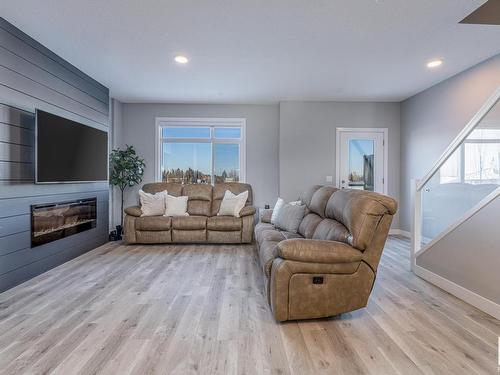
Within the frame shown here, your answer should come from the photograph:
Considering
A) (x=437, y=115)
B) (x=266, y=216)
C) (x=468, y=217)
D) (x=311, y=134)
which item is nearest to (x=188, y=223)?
(x=266, y=216)

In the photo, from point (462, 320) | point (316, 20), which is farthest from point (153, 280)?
point (316, 20)

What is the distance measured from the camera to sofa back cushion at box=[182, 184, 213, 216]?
5.06 meters

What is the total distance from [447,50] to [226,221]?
3763 mm

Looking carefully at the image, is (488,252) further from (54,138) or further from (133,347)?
(54,138)

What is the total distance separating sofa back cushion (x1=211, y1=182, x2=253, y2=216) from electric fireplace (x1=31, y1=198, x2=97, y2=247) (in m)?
1.98

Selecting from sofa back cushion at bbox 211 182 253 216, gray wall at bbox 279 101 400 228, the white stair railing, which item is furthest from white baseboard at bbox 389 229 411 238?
sofa back cushion at bbox 211 182 253 216

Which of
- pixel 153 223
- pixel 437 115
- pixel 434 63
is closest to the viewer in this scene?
pixel 434 63

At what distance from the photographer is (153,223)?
4.52 m

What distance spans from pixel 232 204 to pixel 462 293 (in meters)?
3.33

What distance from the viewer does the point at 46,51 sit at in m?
3.27

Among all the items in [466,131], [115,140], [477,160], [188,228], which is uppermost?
[115,140]

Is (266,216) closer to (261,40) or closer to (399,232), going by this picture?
(261,40)

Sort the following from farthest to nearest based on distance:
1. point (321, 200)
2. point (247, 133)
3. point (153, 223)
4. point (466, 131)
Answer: point (247, 133) → point (153, 223) → point (321, 200) → point (466, 131)

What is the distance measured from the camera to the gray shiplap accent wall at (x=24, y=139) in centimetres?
272
